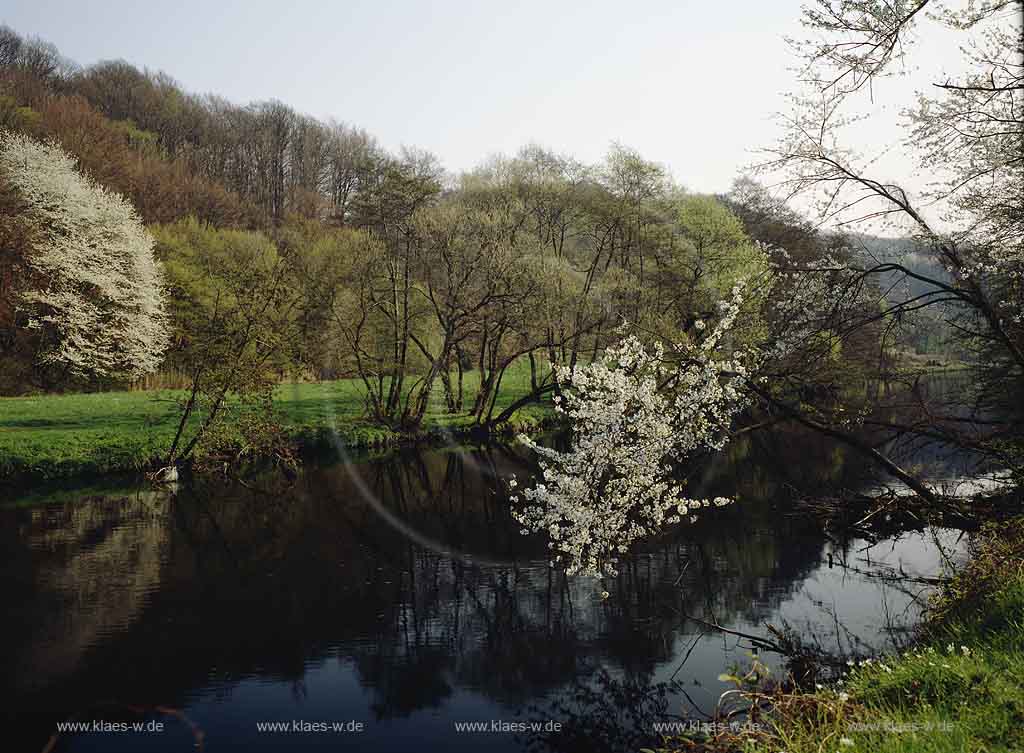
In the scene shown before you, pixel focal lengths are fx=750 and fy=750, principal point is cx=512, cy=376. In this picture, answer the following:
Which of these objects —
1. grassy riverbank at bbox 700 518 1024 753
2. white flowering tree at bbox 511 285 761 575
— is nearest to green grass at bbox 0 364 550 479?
white flowering tree at bbox 511 285 761 575

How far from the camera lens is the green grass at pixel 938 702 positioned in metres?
4.64

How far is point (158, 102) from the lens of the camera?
2977 inches

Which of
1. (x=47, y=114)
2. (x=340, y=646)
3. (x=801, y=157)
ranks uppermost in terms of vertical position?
(x=47, y=114)

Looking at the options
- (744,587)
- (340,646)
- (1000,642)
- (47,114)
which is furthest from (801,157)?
(47,114)

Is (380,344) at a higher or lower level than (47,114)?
lower

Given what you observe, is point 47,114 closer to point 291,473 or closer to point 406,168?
point 406,168

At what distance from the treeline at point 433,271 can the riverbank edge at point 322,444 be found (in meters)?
0.93

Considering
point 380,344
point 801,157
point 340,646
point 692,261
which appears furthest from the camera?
point 692,261

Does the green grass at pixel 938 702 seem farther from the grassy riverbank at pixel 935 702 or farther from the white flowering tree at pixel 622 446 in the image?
the white flowering tree at pixel 622 446

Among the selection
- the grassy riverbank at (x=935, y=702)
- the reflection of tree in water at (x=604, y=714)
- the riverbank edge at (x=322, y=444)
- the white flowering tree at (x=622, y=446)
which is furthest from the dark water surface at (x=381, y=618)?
the grassy riverbank at (x=935, y=702)

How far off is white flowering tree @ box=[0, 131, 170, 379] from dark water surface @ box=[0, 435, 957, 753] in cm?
2013

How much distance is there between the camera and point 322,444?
2750 centimetres

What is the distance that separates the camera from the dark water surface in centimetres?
885

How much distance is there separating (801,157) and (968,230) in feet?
8.45
